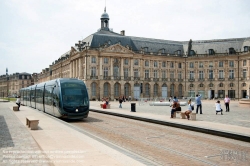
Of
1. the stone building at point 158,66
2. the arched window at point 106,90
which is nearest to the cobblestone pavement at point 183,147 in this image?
the stone building at point 158,66

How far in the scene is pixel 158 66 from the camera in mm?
80375

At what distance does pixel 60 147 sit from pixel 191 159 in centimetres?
483

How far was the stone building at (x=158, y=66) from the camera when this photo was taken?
235ft

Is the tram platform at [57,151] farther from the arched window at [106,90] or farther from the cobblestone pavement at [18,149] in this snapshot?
the arched window at [106,90]

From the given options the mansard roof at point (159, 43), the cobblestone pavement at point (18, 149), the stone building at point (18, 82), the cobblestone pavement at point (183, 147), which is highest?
the mansard roof at point (159, 43)

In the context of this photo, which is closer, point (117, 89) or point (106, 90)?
point (106, 90)

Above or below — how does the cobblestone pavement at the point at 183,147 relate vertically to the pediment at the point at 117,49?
below

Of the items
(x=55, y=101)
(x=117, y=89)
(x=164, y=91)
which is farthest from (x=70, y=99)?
(x=164, y=91)

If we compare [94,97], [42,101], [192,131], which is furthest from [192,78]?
[192,131]

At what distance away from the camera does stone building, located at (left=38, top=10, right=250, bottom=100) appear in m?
71.5

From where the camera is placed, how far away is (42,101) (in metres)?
29.8

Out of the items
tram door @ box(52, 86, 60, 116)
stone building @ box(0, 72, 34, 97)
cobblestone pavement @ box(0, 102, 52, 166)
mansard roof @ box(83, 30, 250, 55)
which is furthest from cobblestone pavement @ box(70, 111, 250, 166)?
stone building @ box(0, 72, 34, 97)

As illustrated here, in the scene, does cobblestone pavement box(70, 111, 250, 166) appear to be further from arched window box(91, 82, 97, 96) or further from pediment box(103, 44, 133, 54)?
pediment box(103, 44, 133, 54)

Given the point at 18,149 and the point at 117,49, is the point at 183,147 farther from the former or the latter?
the point at 117,49
